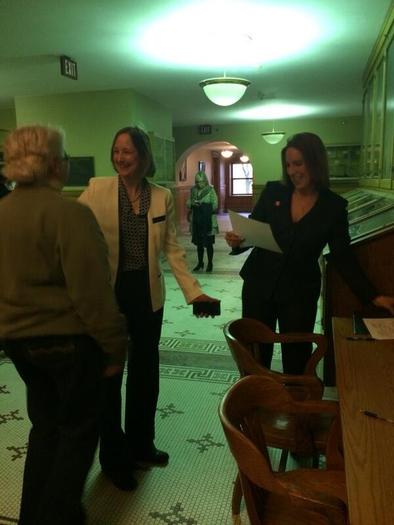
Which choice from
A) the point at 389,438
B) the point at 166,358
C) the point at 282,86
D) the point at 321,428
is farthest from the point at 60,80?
the point at 389,438

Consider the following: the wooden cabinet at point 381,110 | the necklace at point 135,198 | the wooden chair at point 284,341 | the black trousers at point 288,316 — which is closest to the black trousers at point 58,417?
the wooden chair at point 284,341

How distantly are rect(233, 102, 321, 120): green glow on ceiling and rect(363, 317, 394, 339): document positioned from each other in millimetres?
6478

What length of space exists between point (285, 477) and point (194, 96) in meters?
6.30

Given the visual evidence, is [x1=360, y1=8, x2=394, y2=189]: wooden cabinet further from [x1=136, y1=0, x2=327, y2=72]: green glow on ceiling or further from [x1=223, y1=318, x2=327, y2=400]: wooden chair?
[x1=223, y1=318, x2=327, y2=400]: wooden chair

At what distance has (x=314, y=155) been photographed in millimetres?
1854

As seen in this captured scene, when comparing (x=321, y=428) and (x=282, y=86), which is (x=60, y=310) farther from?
(x=282, y=86)

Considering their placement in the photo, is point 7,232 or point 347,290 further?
point 347,290

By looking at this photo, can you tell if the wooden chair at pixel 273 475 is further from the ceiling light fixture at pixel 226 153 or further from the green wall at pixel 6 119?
the ceiling light fixture at pixel 226 153

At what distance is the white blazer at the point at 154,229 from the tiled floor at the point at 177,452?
74 cm

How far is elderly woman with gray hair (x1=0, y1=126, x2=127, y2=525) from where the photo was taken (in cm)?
118

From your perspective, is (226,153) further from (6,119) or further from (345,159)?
(6,119)

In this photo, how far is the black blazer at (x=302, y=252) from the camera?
1854 mm

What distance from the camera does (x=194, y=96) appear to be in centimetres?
678

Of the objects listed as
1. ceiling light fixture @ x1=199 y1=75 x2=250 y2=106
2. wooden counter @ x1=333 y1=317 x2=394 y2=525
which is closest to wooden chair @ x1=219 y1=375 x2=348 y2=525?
wooden counter @ x1=333 y1=317 x2=394 y2=525
